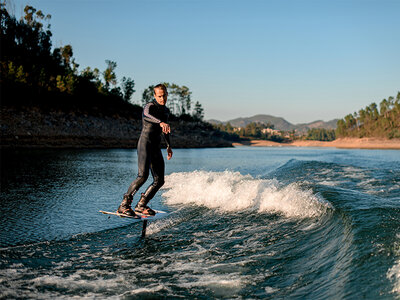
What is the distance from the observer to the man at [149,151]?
20.6ft

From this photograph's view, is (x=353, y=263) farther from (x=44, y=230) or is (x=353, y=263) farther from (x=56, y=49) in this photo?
(x=56, y=49)

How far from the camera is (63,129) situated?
5831 centimetres

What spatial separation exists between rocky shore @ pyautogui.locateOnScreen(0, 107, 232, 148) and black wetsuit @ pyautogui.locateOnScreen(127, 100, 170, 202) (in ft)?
140

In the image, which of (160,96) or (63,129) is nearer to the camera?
(160,96)

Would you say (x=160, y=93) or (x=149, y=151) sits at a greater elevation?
(x=160, y=93)

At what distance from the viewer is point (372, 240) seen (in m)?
4.47

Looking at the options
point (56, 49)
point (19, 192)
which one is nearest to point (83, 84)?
point (56, 49)

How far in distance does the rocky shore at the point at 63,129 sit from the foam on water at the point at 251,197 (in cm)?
3976

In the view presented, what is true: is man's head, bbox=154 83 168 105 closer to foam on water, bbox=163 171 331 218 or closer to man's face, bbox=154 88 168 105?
man's face, bbox=154 88 168 105

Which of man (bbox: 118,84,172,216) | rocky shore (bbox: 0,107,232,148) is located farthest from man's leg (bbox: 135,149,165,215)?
rocky shore (bbox: 0,107,232,148)

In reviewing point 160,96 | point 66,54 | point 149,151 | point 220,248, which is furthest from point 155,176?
point 66,54

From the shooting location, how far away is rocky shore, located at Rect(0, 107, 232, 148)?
4784cm

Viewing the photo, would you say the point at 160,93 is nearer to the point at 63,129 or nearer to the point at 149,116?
the point at 149,116

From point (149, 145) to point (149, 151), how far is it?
11cm
